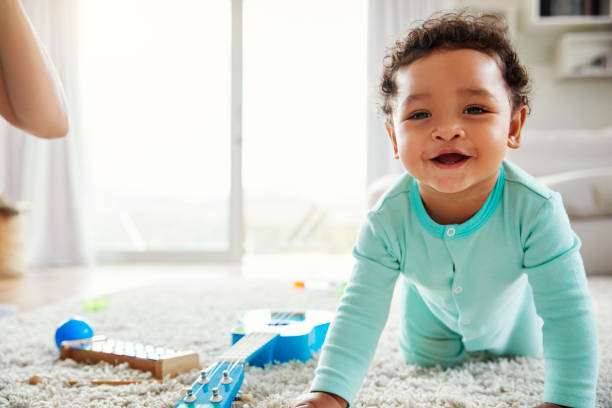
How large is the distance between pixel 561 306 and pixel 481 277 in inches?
4.5

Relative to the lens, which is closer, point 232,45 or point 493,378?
point 493,378

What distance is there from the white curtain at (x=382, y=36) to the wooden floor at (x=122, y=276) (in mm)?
621

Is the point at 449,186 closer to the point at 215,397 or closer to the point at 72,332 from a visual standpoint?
the point at 215,397

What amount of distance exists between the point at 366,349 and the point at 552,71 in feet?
10.4

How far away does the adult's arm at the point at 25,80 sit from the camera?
85cm

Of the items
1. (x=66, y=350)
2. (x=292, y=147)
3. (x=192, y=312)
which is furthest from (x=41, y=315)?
(x=292, y=147)

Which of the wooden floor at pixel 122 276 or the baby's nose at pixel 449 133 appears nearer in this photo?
the baby's nose at pixel 449 133

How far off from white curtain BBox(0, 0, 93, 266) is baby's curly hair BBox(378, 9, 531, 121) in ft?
8.49

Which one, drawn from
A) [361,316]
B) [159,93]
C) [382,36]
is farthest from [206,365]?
[159,93]

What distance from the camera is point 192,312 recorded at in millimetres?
1455

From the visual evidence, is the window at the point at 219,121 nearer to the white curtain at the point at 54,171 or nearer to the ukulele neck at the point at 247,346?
the white curtain at the point at 54,171

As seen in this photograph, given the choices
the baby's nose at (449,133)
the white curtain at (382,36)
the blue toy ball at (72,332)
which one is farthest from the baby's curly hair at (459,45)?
the white curtain at (382,36)

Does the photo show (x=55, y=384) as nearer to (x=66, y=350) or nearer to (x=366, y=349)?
(x=66, y=350)

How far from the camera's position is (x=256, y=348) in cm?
85
